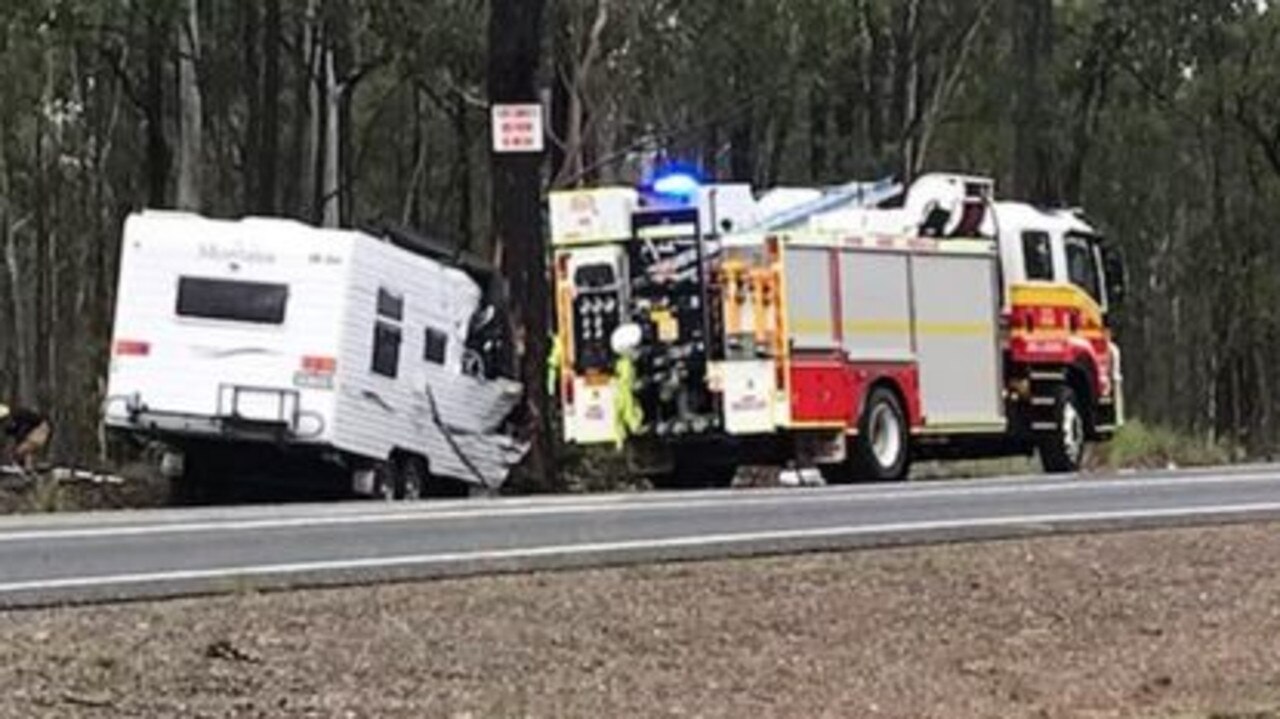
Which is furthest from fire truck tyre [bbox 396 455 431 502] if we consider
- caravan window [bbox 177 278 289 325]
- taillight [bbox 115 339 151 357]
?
taillight [bbox 115 339 151 357]

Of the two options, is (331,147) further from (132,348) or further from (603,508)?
(603,508)

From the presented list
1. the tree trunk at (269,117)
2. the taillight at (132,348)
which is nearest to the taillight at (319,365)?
the taillight at (132,348)

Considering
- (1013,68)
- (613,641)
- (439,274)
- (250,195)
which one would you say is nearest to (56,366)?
(250,195)

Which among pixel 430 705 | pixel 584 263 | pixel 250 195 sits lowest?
pixel 430 705

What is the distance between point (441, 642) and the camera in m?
10.4

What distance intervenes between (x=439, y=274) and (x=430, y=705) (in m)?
16.1

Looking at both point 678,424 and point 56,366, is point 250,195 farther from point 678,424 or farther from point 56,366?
point 678,424

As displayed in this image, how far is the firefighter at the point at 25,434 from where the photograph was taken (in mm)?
25812

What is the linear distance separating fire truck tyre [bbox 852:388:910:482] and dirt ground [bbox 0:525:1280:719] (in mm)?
10554

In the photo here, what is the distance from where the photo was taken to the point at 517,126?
23.4 m

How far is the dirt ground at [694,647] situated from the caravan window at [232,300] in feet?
32.5

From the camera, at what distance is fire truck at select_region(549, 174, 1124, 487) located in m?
23.7

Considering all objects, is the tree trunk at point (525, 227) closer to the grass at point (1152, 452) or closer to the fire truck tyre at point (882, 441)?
the fire truck tyre at point (882, 441)

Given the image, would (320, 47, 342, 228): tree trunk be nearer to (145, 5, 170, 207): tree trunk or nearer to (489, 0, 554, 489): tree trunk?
(145, 5, 170, 207): tree trunk
